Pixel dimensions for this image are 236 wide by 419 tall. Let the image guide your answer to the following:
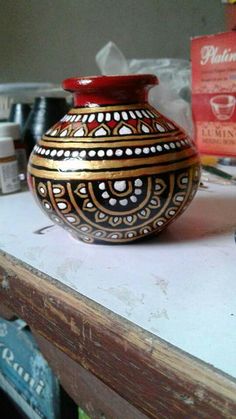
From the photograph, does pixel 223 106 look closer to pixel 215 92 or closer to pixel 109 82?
pixel 215 92

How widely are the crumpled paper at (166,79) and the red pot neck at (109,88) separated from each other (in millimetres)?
404

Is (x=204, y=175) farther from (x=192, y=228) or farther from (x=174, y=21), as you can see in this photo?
(x=174, y=21)

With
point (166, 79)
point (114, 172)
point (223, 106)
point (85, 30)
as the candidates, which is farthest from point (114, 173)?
point (85, 30)

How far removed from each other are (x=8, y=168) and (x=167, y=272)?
12.8 inches

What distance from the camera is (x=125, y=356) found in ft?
0.81

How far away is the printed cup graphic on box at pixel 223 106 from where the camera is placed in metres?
0.64

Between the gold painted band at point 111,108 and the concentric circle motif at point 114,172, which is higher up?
the gold painted band at point 111,108

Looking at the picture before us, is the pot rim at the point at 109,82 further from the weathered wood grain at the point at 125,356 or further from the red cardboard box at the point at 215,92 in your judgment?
the red cardboard box at the point at 215,92

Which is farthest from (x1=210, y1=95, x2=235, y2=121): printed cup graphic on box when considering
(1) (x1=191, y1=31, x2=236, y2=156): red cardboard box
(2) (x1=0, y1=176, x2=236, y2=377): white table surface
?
(2) (x1=0, y1=176, x2=236, y2=377): white table surface

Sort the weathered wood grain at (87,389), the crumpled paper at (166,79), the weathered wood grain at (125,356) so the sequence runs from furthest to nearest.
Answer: the crumpled paper at (166,79), the weathered wood grain at (87,389), the weathered wood grain at (125,356)

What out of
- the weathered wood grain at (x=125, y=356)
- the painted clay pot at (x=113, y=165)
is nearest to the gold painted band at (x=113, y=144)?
the painted clay pot at (x=113, y=165)

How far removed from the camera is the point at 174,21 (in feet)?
3.20

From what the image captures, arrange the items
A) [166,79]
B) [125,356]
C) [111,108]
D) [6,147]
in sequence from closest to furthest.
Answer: [125,356] → [111,108] → [6,147] → [166,79]

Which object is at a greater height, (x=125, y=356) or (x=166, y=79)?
(x=166, y=79)
